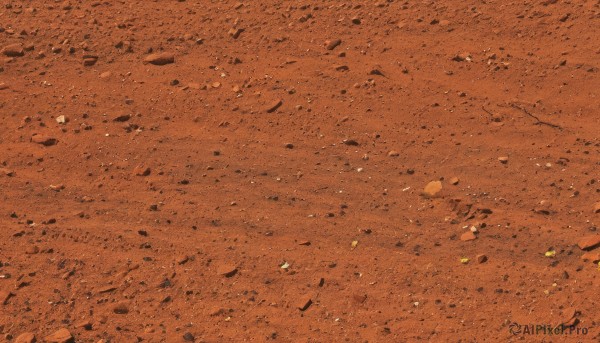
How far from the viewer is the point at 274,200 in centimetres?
601

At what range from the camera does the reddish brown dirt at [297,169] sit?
511 centimetres

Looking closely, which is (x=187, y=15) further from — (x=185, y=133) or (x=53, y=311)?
(x=53, y=311)

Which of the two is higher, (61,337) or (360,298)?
(61,337)

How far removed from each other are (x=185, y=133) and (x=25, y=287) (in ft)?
5.96

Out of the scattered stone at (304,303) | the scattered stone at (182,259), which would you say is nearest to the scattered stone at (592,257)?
the scattered stone at (304,303)

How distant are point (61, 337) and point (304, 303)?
125 centimetres

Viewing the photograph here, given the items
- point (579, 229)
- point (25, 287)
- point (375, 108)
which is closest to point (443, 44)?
point (375, 108)

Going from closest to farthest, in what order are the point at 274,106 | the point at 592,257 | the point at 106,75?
1. the point at 592,257
2. the point at 274,106
3. the point at 106,75

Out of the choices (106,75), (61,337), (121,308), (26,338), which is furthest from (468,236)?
(106,75)

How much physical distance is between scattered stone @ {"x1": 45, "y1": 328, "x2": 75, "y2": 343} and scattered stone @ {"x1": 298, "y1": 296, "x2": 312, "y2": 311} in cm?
117

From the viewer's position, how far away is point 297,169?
20.7 feet

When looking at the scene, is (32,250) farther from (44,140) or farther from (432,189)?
(432,189)

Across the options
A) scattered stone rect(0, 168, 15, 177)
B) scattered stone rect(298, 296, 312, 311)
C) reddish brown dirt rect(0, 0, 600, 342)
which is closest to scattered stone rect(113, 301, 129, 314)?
reddish brown dirt rect(0, 0, 600, 342)

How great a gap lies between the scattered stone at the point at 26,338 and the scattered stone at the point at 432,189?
2421 mm
